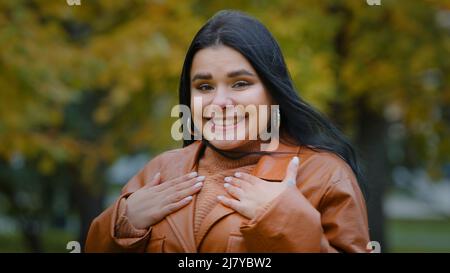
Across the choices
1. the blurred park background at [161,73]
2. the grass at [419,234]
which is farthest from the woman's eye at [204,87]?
the grass at [419,234]

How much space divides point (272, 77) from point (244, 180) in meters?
0.29

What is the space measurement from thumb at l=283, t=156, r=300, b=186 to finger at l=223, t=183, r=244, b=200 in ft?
0.41

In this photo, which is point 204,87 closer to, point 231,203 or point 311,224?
point 231,203

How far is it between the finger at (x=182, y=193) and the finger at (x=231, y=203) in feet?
0.30

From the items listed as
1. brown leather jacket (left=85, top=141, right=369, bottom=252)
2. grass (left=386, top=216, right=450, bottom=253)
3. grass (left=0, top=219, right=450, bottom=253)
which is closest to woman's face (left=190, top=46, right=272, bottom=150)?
brown leather jacket (left=85, top=141, right=369, bottom=252)

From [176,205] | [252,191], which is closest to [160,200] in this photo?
[176,205]

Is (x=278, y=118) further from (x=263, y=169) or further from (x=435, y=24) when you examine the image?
(x=435, y=24)

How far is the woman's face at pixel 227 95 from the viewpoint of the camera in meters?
2.14

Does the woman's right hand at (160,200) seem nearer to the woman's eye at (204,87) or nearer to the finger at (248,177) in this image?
the finger at (248,177)

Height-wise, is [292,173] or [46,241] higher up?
[292,173]

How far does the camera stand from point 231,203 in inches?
81.5

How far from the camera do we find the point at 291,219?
1.96 m

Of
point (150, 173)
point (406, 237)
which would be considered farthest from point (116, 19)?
point (406, 237)
